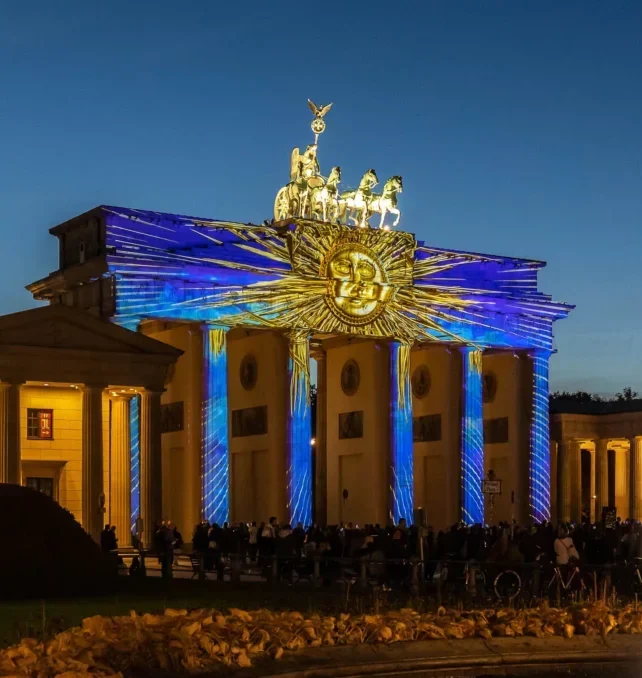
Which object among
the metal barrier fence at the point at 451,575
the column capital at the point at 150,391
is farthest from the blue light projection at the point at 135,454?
the metal barrier fence at the point at 451,575

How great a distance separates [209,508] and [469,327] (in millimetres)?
16250

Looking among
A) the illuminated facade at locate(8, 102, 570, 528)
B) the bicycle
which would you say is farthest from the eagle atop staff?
the bicycle

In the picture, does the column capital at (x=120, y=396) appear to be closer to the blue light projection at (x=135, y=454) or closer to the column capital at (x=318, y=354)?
the blue light projection at (x=135, y=454)

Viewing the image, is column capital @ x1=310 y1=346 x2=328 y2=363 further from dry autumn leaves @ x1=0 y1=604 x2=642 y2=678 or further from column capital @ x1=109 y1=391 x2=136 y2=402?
dry autumn leaves @ x1=0 y1=604 x2=642 y2=678

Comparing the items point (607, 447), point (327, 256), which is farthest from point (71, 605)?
point (607, 447)

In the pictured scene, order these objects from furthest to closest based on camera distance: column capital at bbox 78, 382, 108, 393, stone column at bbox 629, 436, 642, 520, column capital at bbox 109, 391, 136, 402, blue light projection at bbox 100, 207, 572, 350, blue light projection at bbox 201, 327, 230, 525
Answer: stone column at bbox 629, 436, 642, 520
blue light projection at bbox 201, 327, 230, 525
blue light projection at bbox 100, 207, 572, 350
column capital at bbox 109, 391, 136, 402
column capital at bbox 78, 382, 108, 393

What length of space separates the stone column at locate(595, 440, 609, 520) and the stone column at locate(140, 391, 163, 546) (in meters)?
34.7

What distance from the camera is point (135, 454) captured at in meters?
55.1

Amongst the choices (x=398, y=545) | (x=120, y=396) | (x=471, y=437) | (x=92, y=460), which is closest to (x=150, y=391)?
(x=120, y=396)

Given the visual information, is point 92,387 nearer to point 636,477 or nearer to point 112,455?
point 112,455

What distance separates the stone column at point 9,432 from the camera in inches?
1903

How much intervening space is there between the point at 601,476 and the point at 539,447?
1195 centimetres

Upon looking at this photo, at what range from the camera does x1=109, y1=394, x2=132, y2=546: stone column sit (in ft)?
175

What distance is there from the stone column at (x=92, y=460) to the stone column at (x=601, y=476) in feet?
123
